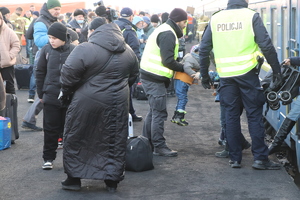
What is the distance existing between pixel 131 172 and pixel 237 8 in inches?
83.6

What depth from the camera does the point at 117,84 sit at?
587 centimetres

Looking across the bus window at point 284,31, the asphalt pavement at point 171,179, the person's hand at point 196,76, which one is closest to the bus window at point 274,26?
the bus window at point 284,31

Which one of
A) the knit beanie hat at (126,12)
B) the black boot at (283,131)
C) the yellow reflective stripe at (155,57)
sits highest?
the knit beanie hat at (126,12)

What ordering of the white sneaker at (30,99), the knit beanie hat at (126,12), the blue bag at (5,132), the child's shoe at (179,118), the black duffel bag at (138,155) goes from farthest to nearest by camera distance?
the white sneaker at (30,99), the knit beanie hat at (126,12), the child's shoe at (179,118), the blue bag at (5,132), the black duffel bag at (138,155)

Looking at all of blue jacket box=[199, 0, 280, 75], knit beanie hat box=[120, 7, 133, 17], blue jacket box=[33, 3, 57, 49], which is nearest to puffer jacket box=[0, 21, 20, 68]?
blue jacket box=[33, 3, 57, 49]

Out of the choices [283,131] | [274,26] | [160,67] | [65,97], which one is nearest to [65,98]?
[65,97]

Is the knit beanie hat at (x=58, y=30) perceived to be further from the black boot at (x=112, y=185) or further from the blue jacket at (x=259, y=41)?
the black boot at (x=112, y=185)

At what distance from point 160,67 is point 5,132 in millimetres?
2183

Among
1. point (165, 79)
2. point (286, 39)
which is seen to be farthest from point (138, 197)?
point (286, 39)

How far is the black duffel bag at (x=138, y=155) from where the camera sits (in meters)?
6.77

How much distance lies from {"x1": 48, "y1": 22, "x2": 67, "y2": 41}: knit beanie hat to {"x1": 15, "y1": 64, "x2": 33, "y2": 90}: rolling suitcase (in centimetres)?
724

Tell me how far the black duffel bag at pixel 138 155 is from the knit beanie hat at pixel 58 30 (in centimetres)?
137

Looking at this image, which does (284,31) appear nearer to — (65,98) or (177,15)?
(177,15)

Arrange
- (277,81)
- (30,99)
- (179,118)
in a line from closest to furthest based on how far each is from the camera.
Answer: (277,81) → (179,118) → (30,99)
